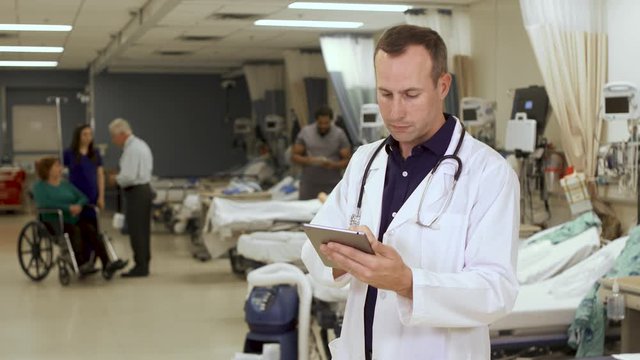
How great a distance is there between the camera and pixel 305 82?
1383 cm

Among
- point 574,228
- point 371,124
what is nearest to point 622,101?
point 574,228

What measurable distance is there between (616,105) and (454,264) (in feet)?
14.2

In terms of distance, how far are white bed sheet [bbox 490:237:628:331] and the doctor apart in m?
2.41

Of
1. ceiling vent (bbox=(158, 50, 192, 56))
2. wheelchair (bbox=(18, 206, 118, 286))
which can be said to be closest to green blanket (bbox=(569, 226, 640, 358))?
wheelchair (bbox=(18, 206, 118, 286))

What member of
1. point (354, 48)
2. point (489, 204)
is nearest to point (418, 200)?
point (489, 204)

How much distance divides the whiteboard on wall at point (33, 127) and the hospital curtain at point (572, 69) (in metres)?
15.0

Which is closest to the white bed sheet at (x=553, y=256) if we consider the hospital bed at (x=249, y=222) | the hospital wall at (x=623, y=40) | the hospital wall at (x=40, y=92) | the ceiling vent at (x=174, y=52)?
the hospital wall at (x=623, y=40)

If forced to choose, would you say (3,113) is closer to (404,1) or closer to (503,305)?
(404,1)

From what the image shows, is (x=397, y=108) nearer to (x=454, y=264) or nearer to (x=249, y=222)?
(x=454, y=264)

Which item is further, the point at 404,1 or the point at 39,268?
the point at 39,268

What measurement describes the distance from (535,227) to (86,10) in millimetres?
5348

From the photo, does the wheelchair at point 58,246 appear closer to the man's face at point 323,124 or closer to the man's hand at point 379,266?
the man's face at point 323,124

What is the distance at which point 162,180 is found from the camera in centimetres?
1530

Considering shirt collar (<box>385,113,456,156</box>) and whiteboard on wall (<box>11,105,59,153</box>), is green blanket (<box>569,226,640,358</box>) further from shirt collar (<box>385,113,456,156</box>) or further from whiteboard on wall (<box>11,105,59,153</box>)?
whiteboard on wall (<box>11,105,59,153</box>)
